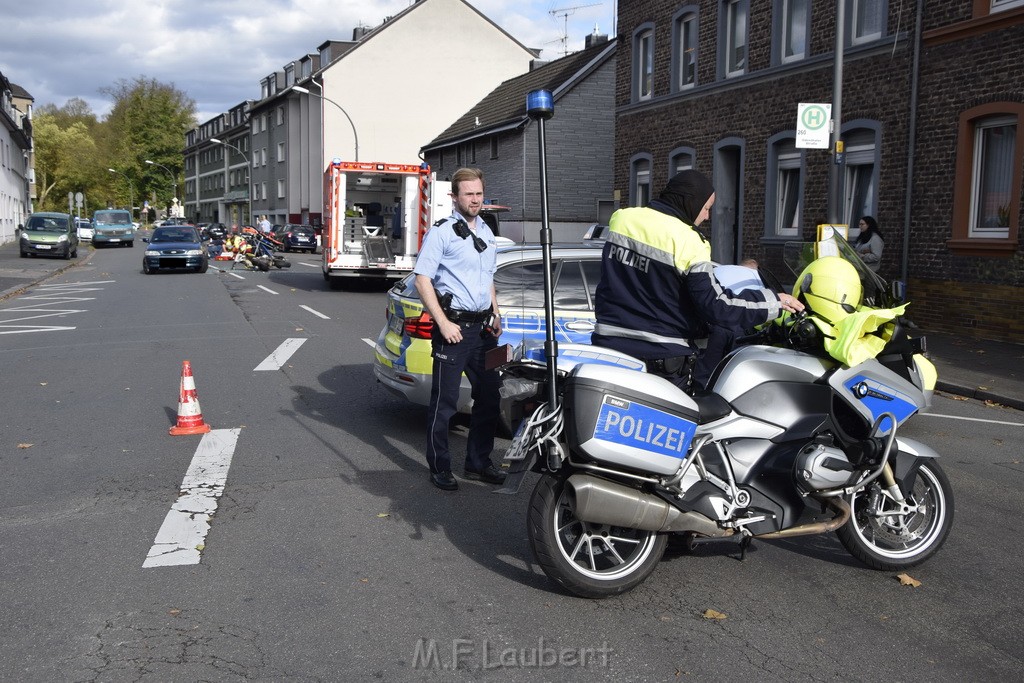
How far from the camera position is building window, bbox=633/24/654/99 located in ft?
78.4

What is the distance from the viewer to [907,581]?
4.52 metres

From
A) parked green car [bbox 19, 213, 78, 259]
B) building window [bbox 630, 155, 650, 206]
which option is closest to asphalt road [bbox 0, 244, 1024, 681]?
building window [bbox 630, 155, 650, 206]

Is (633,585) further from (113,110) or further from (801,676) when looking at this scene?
(113,110)

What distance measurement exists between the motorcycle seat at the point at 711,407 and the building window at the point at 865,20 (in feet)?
46.9

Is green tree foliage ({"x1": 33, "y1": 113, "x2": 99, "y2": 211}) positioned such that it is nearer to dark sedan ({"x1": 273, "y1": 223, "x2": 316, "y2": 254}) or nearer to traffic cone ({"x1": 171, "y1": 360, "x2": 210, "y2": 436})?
dark sedan ({"x1": 273, "y1": 223, "x2": 316, "y2": 254})

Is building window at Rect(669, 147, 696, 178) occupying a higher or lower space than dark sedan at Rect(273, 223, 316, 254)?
higher

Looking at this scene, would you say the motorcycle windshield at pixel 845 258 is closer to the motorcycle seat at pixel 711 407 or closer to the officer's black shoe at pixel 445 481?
the motorcycle seat at pixel 711 407

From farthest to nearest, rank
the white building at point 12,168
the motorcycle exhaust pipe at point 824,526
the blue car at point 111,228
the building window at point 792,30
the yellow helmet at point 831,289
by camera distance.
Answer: the blue car at point 111,228 → the white building at point 12,168 → the building window at point 792,30 → the yellow helmet at point 831,289 → the motorcycle exhaust pipe at point 824,526

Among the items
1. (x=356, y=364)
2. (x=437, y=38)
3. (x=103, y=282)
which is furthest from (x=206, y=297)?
(x=437, y=38)

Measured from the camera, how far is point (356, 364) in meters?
11.4

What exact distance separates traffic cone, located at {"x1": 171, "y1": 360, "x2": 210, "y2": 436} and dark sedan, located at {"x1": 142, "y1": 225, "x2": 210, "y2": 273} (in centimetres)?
2414

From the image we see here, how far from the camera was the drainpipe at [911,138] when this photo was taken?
15.4 metres

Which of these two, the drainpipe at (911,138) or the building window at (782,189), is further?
the building window at (782,189)
